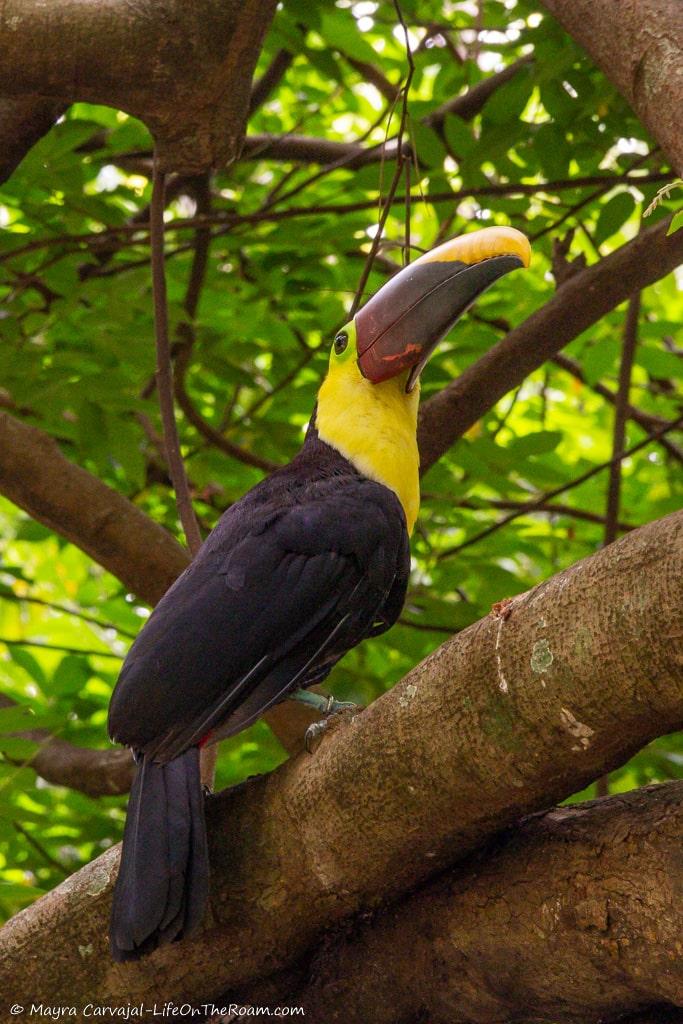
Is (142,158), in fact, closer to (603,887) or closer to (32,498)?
(32,498)

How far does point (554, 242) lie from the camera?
418 cm

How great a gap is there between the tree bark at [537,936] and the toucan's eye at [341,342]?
1.83 meters

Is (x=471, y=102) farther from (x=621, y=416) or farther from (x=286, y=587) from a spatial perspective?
(x=286, y=587)

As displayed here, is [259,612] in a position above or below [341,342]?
below

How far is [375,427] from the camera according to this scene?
11.9 ft

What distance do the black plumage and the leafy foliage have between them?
72cm

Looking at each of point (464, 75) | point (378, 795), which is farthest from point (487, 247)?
point (378, 795)

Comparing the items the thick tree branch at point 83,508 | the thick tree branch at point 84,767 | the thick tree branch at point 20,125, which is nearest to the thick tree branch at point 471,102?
the thick tree branch at point 20,125

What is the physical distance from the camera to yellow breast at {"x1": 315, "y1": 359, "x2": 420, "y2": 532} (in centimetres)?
354

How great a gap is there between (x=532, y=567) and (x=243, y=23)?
2.94 metres

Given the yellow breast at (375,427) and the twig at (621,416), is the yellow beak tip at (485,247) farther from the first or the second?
the twig at (621,416)

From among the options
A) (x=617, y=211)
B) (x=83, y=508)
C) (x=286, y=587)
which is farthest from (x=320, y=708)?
(x=617, y=211)

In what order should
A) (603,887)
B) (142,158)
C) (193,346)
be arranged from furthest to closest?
(142,158)
(193,346)
(603,887)

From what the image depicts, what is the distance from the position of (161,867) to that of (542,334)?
211 centimetres
